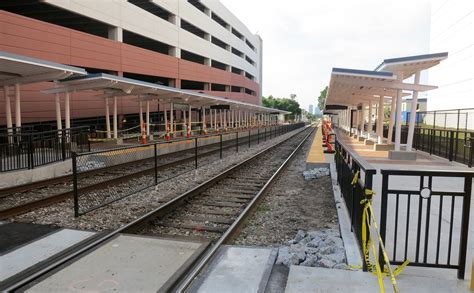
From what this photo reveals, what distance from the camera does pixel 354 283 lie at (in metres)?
3.87

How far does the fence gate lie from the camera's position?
13.0 ft

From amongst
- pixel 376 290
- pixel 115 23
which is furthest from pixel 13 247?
A: pixel 115 23

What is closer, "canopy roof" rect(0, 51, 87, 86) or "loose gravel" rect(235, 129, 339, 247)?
"loose gravel" rect(235, 129, 339, 247)

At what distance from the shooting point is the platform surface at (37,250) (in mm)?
4641

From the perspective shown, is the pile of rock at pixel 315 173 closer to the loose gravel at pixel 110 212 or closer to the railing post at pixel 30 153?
the loose gravel at pixel 110 212

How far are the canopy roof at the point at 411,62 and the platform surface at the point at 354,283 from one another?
12440mm

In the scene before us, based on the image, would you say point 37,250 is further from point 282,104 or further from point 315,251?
point 282,104

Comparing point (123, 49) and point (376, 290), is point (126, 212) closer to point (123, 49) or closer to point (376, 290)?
point (376, 290)

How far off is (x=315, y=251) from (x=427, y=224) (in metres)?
1.63

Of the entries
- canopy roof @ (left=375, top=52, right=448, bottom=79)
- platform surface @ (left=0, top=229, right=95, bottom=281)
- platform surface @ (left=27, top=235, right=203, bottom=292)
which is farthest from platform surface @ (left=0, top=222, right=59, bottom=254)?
canopy roof @ (left=375, top=52, right=448, bottom=79)

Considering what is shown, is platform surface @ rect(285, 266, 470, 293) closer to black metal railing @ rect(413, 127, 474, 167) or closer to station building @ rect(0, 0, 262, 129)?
black metal railing @ rect(413, 127, 474, 167)

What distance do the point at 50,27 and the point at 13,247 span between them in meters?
23.7

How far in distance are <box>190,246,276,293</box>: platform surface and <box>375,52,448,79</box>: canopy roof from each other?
12166mm

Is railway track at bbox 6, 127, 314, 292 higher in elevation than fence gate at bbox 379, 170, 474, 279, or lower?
lower
